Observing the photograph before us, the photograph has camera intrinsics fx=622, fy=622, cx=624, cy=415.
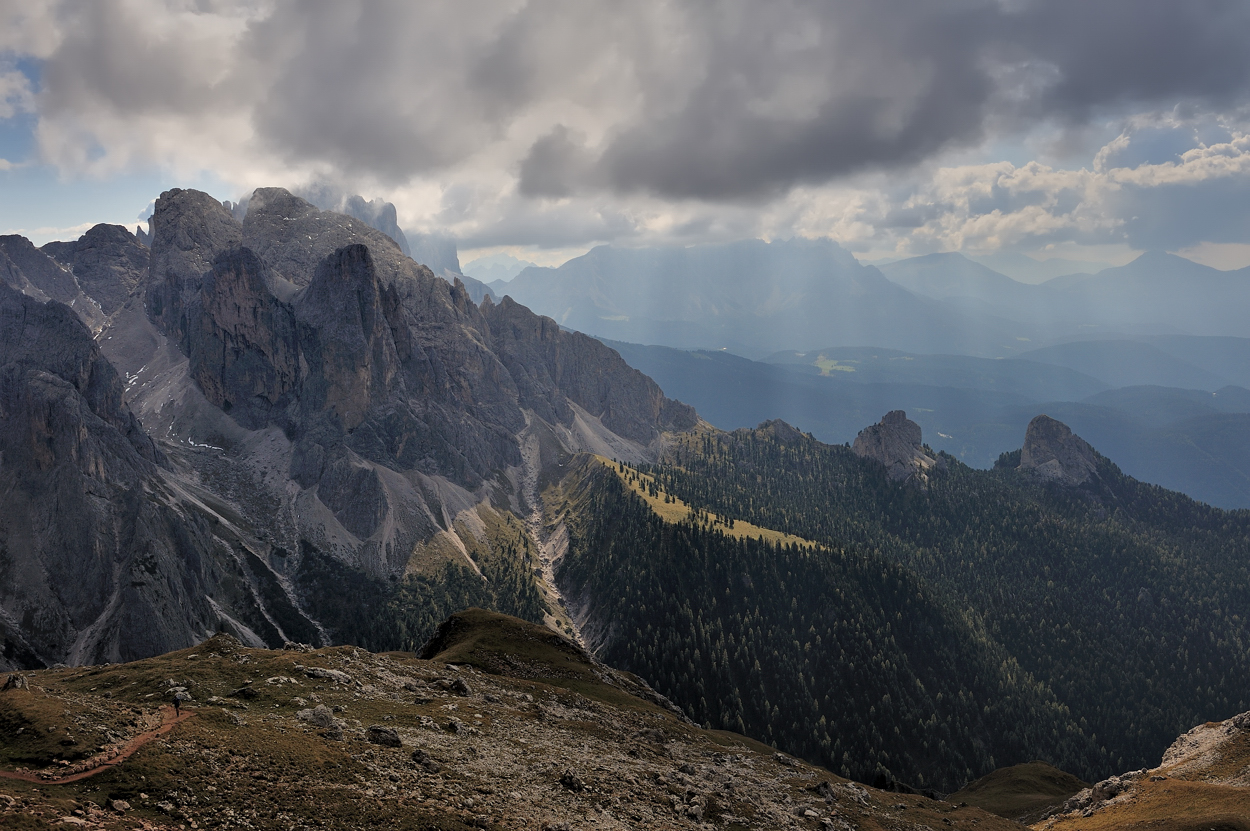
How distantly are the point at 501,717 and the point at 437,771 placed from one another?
74.7ft

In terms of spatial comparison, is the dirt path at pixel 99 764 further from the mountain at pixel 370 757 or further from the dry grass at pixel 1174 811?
the dry grass at pixel 1174 811

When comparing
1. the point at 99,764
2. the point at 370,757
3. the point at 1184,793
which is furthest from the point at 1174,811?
the point at 99,764

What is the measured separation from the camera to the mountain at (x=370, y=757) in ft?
116

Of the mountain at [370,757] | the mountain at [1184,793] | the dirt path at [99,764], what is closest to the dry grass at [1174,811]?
the mountain at [1184,793]

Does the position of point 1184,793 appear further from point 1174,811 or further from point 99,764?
point 99,764

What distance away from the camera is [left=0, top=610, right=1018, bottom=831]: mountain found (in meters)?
35.4

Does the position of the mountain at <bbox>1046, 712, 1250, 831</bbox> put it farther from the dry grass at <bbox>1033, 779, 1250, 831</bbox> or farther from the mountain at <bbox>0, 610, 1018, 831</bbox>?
the mountain at <bbox>0, 610, 1018, 831</bbox>

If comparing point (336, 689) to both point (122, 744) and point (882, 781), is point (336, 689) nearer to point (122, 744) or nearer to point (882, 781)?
point (122, 744)

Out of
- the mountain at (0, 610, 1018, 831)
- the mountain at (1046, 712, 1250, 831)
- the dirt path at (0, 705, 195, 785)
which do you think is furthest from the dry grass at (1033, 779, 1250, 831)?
the dirt path at (0, 705, 195, 785)

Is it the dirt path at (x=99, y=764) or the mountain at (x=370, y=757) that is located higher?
the dirt path at (x=99, y=764)

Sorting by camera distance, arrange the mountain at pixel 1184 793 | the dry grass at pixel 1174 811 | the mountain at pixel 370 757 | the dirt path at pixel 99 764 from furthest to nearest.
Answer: the mountain at pixel 1184 793 → the dry grass at pixel 1174 811 → the mountain at pixel 370 757 → the dirt path at pixel 99 764

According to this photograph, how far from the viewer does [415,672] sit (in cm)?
8006

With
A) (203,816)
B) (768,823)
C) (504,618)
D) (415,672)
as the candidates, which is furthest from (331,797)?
(504,618)

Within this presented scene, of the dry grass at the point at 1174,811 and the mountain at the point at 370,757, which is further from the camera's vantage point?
the dry grass at the point at 1174,811
